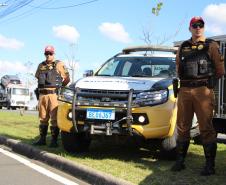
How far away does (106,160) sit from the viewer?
23.6 ft

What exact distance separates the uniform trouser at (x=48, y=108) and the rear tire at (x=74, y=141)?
3.49 feet

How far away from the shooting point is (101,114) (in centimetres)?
699

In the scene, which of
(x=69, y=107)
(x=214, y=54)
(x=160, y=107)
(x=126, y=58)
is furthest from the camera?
(x=126, y=58)

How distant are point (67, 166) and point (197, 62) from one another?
2.44 meters

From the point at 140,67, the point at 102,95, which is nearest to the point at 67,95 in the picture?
the point at 102,95

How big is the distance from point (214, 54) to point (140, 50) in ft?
11.0

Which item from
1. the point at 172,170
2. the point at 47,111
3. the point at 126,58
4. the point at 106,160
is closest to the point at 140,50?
the point at 126,58

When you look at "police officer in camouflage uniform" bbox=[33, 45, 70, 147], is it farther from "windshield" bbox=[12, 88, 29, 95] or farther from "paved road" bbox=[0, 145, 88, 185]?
"windshield" bbox=[12, 88, 29, 95]

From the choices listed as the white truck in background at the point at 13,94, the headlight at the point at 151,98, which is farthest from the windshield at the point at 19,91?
the headlight at the point at 151,98

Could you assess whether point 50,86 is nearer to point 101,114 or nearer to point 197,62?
point 101,114

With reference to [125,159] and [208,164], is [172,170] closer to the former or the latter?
[208,164]

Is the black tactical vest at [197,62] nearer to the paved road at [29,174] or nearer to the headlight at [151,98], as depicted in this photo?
the headlight at [151,98]

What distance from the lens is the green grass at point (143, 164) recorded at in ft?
18.5

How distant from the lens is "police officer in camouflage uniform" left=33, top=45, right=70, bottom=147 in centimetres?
897
